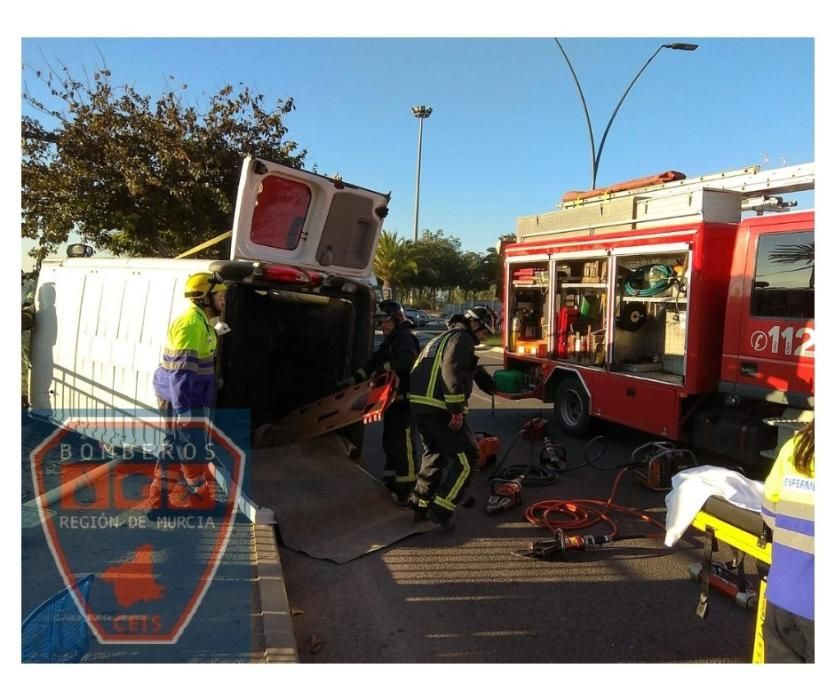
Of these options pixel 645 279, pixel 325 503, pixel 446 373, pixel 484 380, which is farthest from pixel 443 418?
pixel 645 279

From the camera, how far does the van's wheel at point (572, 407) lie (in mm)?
7988

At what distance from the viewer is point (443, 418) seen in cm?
499

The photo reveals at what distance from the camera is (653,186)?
7789 mm

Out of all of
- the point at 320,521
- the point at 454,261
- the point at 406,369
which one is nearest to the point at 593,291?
the point at 406,369

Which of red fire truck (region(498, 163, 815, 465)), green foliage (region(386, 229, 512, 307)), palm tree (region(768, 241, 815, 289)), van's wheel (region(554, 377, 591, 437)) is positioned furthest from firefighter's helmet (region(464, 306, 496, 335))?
green foliage (region(386, 229, 512, 307))

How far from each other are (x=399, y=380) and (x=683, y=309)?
351 cm

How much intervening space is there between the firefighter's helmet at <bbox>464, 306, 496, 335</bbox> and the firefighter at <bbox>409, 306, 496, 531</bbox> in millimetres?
81

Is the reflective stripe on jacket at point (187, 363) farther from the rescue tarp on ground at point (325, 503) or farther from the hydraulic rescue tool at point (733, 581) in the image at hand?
the hydraulic rescue tool at point (733, 581)

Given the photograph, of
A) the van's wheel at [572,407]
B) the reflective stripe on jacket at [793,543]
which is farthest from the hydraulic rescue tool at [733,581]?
the van's wheel at [572,407]

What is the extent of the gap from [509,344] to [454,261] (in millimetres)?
42686

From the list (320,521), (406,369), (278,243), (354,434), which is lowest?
(320,521)

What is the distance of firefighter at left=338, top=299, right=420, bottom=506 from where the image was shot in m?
5.61

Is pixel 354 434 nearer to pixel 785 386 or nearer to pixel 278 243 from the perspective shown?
pixel 278 243

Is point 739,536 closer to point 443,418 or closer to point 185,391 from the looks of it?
point 443,418
